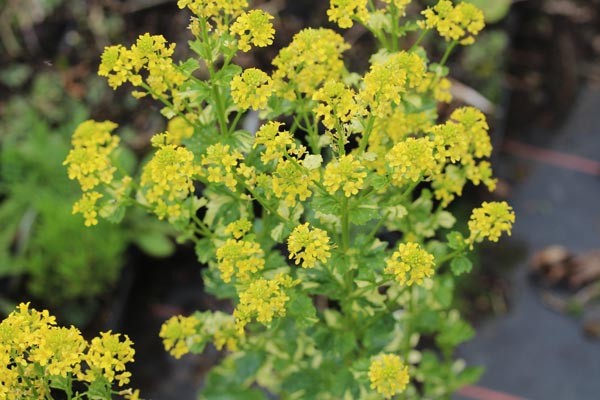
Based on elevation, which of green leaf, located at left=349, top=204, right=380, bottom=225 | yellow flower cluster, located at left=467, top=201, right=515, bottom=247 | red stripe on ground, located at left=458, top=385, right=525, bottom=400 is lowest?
red stripe on ground, located at left=458, top=385, right=525, bottom=400

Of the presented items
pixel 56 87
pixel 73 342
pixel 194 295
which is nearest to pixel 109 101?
pixel 56 87

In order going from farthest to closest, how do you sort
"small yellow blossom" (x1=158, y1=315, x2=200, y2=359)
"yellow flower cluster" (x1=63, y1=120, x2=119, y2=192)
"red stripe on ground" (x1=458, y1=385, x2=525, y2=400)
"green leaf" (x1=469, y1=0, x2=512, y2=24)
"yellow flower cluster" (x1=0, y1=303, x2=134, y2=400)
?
"green leaf" (x1=469, y1=0, x2=512, y2=24) < "red stripe on ground" (x1=458, y1=385, x2=525, y2=400) < "small yellow blossom" (x1=158, y1=315, x2=200, y2=359) < "yellow flower cluster" (x1=63, y1=120, x2=119, y2=192) < "yellow flower cluster" (x1=0, y1=303, x2=134, y2=400)

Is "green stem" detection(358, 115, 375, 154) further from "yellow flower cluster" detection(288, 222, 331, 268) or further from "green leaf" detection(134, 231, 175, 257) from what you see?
"green leaf" detection(134, 231, 175, 257)

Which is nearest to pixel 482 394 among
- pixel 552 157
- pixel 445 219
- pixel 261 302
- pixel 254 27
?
pixel 552 157

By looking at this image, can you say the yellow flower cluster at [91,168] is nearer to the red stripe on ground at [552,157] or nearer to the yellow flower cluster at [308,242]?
the yellow flower cluster at [308,242]

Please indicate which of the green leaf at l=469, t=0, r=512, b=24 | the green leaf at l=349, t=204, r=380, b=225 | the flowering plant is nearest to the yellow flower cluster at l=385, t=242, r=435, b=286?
the flowering plant

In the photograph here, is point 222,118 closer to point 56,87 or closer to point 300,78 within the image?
point 300,78

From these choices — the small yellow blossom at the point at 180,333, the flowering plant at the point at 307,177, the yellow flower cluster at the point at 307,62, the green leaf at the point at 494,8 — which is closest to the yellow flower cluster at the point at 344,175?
the flowering plant at the point at 307,177

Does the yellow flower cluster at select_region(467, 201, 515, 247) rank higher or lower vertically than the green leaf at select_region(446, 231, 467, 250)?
higher
